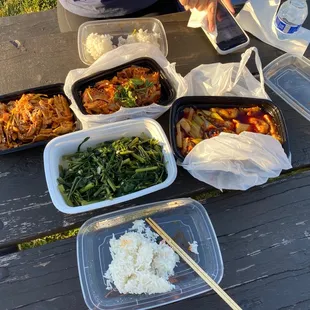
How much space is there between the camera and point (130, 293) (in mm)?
1309

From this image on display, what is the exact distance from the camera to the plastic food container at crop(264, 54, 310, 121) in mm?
1856

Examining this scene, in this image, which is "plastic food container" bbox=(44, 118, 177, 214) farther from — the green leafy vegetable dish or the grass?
the grass

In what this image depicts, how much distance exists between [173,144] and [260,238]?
517 mm

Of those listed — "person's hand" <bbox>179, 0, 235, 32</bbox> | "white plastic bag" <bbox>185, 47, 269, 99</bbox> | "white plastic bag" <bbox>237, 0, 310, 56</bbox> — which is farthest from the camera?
"white plastic bag" <bbox>237, 0, 310, 56</bbox>

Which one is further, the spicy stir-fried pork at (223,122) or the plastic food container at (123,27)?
the plastic food container at (123,27)

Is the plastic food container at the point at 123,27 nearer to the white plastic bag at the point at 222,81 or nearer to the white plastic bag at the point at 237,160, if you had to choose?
the white plastic bag at the point at 222,81

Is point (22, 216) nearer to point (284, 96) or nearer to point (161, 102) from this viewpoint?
point (161, 102)

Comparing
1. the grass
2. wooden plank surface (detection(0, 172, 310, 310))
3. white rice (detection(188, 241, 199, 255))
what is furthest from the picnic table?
the grass

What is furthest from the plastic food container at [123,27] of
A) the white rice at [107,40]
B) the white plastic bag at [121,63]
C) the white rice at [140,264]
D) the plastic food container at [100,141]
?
the white rice at [140,264]

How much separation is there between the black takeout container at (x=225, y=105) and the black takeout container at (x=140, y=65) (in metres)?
0.08

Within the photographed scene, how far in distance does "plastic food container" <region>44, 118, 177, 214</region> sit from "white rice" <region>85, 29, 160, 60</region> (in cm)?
51

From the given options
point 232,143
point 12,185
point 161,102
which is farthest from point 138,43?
point 12,185

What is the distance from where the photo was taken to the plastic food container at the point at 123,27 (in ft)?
6.42

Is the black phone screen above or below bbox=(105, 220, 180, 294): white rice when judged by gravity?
above
